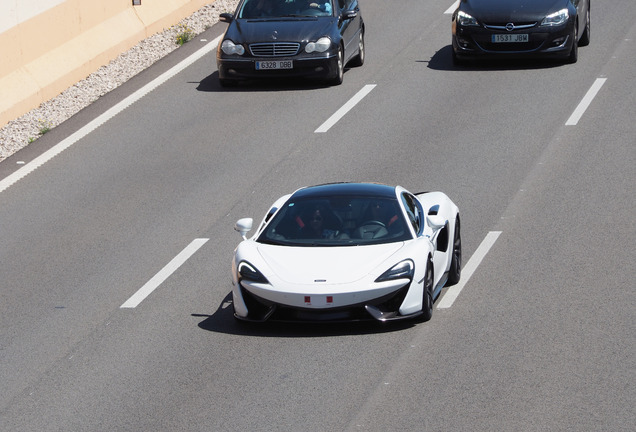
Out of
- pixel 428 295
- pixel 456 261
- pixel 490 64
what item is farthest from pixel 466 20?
pixel 428 295

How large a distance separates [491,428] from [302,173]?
8877mm

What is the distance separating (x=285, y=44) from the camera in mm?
21875

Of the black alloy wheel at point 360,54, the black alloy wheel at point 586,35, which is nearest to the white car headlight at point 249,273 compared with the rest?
the black alloy wheel at point 360,54

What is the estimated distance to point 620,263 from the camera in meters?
13.5

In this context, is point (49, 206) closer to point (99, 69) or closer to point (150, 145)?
point (150, 145)

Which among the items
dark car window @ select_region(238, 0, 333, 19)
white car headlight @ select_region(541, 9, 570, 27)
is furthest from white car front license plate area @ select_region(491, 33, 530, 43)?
dark car window @ select_region(238, 0, 333, 19)

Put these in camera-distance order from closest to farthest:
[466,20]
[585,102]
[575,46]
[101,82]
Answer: [585,102] < [101,82] < [466,20] < [575,46]

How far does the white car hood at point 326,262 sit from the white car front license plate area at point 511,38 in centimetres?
1154

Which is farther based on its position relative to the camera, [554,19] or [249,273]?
[554,19]

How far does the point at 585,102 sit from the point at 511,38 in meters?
2.57

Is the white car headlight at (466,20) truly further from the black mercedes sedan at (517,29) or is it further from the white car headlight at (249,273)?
the white car headlight at (249,273)

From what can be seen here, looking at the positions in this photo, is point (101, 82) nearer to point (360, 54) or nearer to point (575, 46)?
point (360, 54)

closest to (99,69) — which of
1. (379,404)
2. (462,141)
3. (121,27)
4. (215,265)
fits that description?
(121,27)

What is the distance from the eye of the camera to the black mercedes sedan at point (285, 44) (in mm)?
21906
